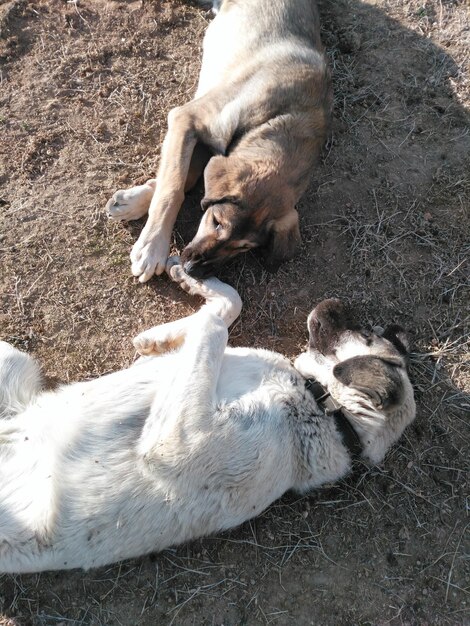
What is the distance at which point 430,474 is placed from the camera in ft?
12.8

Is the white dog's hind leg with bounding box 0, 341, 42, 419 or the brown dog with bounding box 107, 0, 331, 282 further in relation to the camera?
the brown dog with bounding box 107, 0, 331, 282

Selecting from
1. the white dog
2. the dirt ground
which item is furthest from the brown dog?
the white dog

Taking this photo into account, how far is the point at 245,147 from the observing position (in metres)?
3.94

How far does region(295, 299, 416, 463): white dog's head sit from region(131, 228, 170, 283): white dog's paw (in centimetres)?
124

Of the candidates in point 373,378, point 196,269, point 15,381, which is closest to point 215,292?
point 196,269

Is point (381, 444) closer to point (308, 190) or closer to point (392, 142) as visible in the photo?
point (308, 190)

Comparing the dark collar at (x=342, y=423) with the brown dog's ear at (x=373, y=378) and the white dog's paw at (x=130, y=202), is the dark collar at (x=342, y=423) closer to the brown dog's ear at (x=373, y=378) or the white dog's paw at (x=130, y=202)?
the brown dog's ear at (x=373, y=378)

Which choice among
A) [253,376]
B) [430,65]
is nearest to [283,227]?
[253,376]

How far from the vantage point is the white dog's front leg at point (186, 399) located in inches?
118

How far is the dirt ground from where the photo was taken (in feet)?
11.7

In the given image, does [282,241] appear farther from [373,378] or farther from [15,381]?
[15,381]

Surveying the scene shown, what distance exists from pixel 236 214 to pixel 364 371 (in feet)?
4.53

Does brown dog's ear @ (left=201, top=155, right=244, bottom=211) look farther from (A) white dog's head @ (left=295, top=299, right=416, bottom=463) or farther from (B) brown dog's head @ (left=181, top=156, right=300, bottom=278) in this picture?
(A) white dog's head @ (left=295, top=299, right=416, bottom=463)

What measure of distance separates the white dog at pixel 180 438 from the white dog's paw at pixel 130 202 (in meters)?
1.14
